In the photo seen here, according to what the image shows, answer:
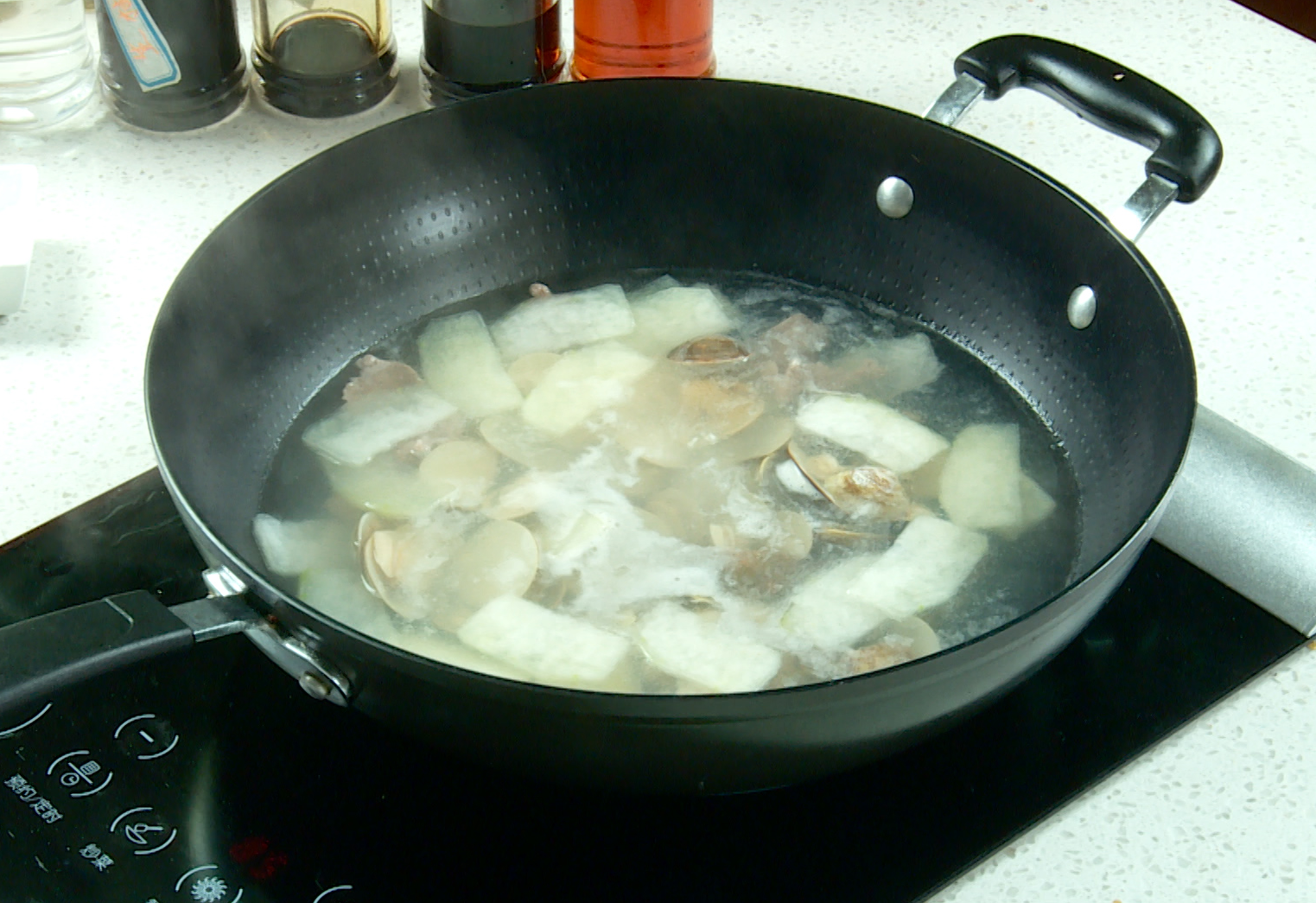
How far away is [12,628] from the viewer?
0.61m

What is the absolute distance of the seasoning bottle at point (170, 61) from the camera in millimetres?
1135

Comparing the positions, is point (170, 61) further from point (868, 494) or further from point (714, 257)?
point (868, 494)

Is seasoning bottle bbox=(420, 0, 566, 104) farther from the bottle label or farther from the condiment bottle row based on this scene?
the bottle label

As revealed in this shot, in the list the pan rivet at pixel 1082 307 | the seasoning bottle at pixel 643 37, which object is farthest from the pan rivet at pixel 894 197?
the seasoning bottle at pixel 643 37

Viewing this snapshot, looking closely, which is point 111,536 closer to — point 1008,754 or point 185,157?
point 185,157

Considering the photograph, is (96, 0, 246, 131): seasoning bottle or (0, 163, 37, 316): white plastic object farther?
(96, 0, 246, 131): seasoning bottle

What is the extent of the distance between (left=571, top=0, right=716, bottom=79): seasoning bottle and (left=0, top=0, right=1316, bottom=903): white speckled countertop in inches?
5.2

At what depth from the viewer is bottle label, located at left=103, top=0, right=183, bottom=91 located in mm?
1119

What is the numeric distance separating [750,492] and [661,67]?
19.4 inches

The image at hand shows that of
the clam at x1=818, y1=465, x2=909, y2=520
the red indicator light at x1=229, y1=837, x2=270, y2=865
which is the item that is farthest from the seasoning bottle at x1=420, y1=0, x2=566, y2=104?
the red indicator light at x1=229, y1=837, x2=270, y2=865

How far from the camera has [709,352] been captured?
104 centimetres

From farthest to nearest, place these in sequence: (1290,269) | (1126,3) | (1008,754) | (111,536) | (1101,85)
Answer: (1126,3)
(1290,269)
(1101,85)
(111,536)
(1008,754)

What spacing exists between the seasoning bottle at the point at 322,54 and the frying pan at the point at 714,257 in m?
0.25


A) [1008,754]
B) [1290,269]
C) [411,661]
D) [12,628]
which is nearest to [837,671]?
[1008,754]
